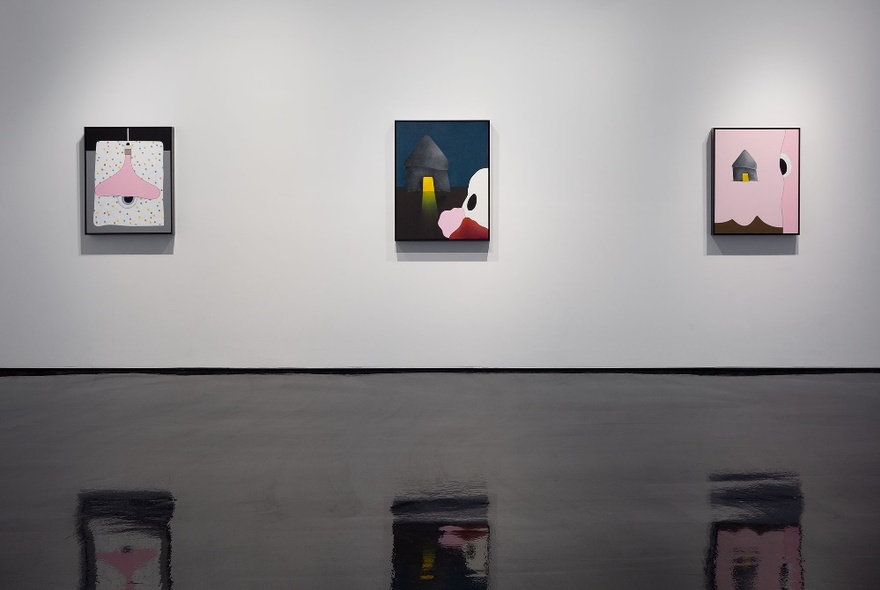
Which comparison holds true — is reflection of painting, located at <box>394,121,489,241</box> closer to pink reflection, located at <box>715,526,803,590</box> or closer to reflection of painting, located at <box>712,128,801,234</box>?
reflection of painting, located at <box>712,128,801,234</box>

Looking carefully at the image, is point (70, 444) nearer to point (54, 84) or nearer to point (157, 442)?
point (157, 442)

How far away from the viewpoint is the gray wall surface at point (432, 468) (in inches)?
71.7

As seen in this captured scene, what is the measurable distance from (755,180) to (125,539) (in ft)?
16.6

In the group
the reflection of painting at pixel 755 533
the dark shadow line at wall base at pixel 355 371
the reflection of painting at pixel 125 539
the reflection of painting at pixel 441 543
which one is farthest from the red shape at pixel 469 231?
the reflection of painting at pixel 125 539

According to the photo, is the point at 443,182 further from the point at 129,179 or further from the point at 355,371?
the point at 129,179

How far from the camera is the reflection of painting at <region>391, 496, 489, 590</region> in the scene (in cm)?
170

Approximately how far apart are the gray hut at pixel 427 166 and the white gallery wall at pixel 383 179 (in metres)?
0.19

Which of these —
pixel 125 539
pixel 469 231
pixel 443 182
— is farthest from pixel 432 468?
pixel 443 182

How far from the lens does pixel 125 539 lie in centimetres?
196

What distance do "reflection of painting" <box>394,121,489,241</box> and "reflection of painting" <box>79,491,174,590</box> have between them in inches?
135

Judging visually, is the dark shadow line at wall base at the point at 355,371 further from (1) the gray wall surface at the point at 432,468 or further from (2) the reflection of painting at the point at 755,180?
(2) the reflection of painting at the point at 755,180

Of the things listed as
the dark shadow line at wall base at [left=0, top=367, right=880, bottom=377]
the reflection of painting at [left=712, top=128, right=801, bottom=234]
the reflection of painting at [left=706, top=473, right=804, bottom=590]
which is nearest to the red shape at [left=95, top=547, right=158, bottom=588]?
the reflection of painting at [left=706, top=473, right=804, bottom=590]

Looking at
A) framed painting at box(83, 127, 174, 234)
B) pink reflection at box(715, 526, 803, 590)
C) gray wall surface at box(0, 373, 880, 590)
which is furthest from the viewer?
framed painting at box(83, 127, 174, 234)

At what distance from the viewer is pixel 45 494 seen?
240cm
